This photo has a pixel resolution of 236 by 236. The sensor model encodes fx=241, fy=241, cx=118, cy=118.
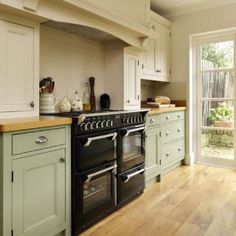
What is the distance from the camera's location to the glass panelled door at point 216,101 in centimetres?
373

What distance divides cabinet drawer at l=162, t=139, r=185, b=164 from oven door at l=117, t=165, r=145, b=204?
28.5 inches

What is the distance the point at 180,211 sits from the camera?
7.63ft

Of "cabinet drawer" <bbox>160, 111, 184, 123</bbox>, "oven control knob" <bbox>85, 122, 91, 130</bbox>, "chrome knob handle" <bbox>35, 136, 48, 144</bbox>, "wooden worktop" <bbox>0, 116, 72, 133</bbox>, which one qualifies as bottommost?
"chrome knob handle" <bbox>35, 136, 48, 144</bbox>

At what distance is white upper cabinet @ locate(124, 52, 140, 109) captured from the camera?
2.85 meters

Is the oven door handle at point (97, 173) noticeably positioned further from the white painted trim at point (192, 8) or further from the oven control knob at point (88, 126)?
the white painted trim at point (192, 8)

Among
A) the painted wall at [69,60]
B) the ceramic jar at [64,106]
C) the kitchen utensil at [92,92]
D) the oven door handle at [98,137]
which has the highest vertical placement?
the painted wall at [69,60]

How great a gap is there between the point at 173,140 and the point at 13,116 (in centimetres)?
238

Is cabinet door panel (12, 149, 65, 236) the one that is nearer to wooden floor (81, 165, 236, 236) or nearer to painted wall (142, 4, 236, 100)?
wooden floor (81, 165, 236, 236)

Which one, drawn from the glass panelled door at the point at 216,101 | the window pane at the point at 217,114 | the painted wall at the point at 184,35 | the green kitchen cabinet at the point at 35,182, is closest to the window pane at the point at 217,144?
the glass panelled door at the point at 216,101

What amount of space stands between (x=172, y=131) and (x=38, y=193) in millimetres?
2339

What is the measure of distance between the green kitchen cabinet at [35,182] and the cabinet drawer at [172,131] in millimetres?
1767

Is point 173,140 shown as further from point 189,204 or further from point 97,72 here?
point 97,72

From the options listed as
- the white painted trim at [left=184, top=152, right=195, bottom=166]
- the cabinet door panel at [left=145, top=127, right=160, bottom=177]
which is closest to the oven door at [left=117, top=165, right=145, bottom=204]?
the cabinet door panel at [left=145, top=127, right=160, bottom=177]

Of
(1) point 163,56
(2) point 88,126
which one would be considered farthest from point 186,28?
(2) point 88,126
